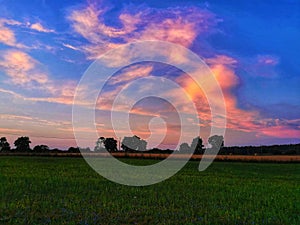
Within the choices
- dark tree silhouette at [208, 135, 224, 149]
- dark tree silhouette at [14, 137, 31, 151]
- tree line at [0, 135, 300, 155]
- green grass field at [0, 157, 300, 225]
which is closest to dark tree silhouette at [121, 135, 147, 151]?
tree line at [0, 135, 300, 155]

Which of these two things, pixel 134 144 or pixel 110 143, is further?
pixel 110 143

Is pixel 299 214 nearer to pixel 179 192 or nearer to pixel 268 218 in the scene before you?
pixel 268 218

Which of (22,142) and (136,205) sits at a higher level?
(22,142)

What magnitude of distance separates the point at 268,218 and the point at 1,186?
46.6 ft

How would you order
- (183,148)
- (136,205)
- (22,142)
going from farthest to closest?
(22,142), (183,148), (136,205)

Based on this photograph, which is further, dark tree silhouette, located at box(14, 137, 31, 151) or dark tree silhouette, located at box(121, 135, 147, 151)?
dark tree silhouette, located at box(14, 137, 31, 151)

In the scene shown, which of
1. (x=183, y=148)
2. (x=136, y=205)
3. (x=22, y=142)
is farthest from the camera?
(x=22, y=142)

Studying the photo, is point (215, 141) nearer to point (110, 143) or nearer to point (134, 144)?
point (134, 144)

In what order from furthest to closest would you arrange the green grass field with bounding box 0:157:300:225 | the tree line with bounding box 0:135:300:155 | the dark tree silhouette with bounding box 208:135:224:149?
the dark tree silhouette with bounding box 208:135:224:149
the tree line with bounding box 0:135:300:155
the green grass field with bounding box 0:157:300:225

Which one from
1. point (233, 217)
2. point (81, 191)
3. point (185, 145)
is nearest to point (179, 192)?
point (81, 191)

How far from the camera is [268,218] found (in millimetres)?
13703

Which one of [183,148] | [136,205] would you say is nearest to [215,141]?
[183,148]

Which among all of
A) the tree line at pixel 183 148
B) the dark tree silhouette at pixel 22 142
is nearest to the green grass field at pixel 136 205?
the tree line at pixel 183 148

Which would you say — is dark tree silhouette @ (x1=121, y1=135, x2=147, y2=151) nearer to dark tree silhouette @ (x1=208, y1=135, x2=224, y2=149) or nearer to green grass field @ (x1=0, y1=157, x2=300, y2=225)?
dark tree silhouette @ (x1=208, y1=135, x2=224, y2=149)
